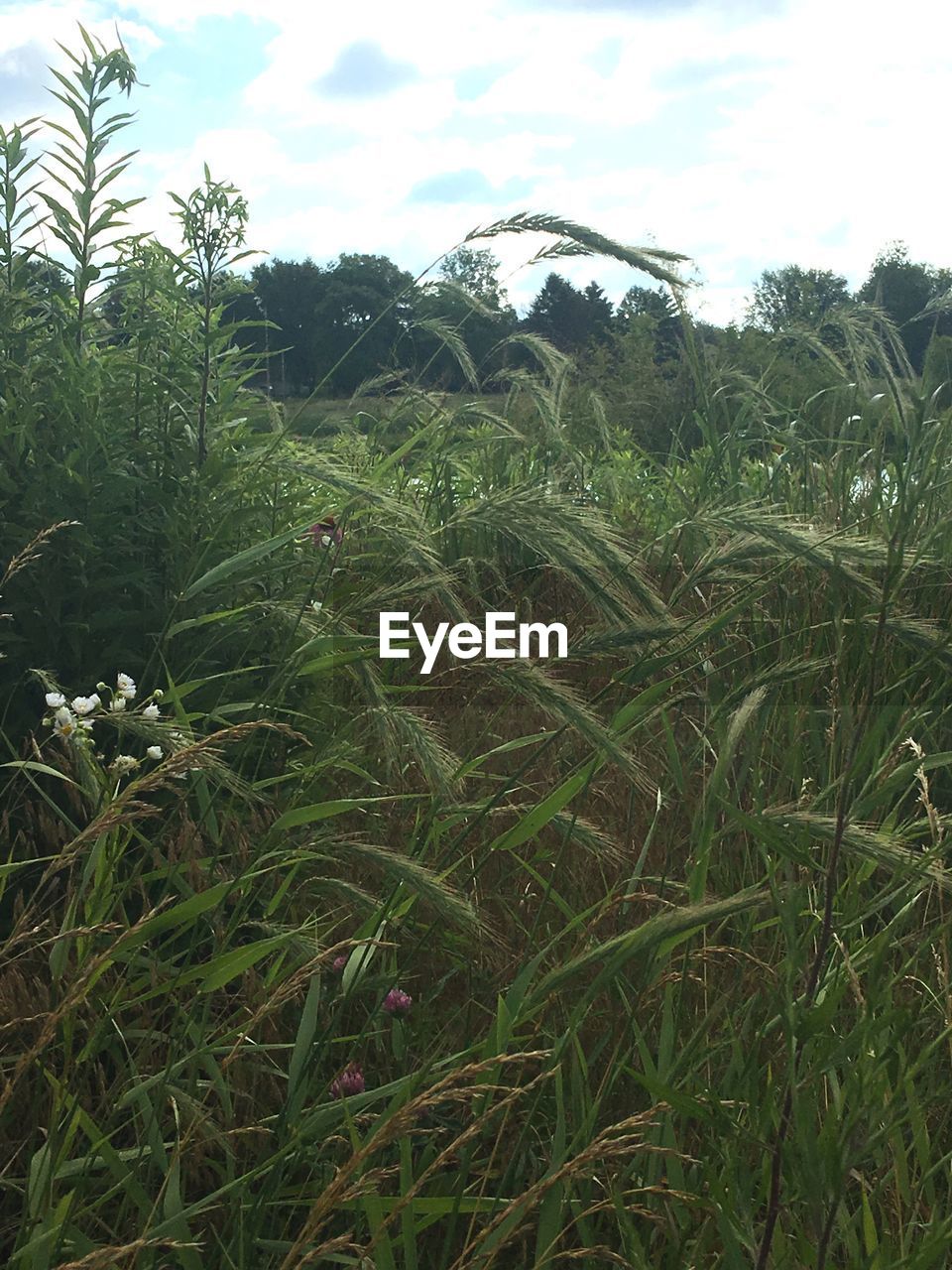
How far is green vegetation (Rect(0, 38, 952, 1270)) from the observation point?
114 centimetres

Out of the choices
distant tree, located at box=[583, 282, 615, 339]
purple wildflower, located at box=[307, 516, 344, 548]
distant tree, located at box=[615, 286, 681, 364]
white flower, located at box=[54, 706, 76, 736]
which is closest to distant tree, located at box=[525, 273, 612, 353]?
distant tree, located at box=[583, 282, 615, 339]

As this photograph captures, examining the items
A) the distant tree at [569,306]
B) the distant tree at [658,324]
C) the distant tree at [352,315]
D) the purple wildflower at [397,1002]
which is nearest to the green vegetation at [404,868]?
the purple wildflower at [397,1002]

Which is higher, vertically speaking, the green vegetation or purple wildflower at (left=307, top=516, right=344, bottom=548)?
purple wildflower at (left=307, top=516, right=344, bottom=548)

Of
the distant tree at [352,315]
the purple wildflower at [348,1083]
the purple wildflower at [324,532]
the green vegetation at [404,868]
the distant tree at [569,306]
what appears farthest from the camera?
the distant tree at [569,306]

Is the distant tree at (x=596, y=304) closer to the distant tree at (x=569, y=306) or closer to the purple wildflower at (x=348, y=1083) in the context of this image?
the distant tree at (x=569, y=306)

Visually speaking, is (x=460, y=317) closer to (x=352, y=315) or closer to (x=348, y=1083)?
(x=348, y=1083)

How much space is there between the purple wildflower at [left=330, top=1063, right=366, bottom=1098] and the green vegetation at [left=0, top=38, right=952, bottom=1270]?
0.4 inches

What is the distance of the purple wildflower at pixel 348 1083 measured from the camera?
1384 mm

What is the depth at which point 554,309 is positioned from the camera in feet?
83.4

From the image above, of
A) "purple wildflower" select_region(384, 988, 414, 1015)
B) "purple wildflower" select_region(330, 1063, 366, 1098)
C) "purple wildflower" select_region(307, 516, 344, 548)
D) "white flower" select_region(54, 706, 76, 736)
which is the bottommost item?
Answer: "purple wildflower" select_region(330, 1063, 366, 1098)

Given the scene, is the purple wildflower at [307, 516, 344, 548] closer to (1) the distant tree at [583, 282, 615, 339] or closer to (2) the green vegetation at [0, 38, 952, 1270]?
(2) the green vegetation at [0, 38, 952, 1270]

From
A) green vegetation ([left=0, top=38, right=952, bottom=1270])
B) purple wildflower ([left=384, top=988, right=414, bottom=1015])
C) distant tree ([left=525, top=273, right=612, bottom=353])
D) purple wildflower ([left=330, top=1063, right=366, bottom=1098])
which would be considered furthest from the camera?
distant tree ([left=525, top=273, right=612, bottom=353])

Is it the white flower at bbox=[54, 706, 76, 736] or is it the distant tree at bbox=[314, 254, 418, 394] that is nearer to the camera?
the white flower at bbox=[54, 706, 76, 736]

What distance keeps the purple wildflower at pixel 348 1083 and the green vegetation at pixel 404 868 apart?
0.01m
